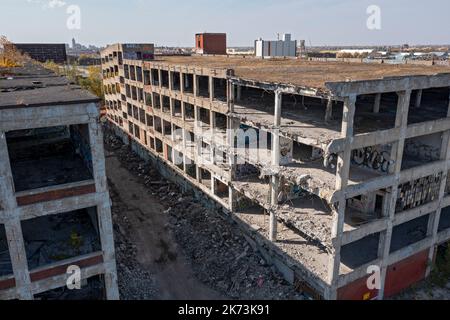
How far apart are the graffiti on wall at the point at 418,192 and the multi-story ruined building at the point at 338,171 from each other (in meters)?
0.07

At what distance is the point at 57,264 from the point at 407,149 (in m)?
21.7

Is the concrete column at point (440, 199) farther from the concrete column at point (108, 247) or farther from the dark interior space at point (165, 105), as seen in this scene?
the dark interior space at point (165, 105)

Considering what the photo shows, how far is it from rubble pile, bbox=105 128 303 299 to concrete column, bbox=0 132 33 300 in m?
7.88

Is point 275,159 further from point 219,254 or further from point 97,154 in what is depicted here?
point 97,154

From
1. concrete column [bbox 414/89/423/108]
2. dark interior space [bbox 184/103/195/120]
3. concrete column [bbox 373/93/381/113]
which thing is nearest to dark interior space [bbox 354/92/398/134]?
concrete column [bbox 373/93/381/113]

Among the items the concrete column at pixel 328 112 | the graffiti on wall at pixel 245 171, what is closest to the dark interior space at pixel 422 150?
the concrete column at pixel 328 112

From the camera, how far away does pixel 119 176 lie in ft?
132

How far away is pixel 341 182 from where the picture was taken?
17812 millimetres

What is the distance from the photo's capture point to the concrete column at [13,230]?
14070 mm

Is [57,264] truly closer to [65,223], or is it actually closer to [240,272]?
[65,223]

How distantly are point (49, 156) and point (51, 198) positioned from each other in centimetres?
684

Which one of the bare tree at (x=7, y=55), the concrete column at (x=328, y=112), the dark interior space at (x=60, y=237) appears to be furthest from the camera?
the bare tree at (x=7, y=55)
